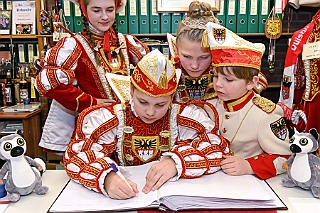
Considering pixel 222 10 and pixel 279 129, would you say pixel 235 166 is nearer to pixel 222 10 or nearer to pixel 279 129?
pixel 279 129

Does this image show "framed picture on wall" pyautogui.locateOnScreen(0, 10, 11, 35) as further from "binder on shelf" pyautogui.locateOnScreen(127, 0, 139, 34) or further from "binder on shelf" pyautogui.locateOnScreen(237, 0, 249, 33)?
"binder on shelf" pyautogui.locateOnScreen(237, 0, 249, 33)

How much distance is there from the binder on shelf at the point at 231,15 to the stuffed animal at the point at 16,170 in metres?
2.57

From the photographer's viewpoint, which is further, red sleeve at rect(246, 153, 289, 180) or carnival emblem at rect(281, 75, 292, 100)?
carnival emblem at rect(281, 75, 292, 100)

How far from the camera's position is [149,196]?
95 centimetres

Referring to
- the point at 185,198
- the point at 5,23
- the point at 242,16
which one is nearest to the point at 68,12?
the point at 5,23

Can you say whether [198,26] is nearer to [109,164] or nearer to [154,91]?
[154,91]

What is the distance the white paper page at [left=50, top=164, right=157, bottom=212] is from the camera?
0.90m

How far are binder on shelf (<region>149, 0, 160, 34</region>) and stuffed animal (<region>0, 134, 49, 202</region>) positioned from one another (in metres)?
2.34

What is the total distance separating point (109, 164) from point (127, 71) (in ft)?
2.42

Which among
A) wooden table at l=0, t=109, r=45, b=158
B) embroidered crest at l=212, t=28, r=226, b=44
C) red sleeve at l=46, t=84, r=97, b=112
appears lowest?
wooden table at l=0, t=109, r=45, b=158

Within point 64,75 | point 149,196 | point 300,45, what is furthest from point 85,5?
point 300,45

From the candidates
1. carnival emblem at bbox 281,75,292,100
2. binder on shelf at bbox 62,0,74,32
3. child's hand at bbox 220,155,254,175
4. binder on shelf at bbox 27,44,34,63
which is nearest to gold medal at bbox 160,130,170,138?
child's hand at bbox 220,155,254,175

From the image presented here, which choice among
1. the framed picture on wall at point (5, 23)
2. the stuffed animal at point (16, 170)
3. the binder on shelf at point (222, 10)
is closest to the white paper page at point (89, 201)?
the stuffed animal at point (16, 170)

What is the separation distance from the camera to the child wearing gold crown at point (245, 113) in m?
1.15
